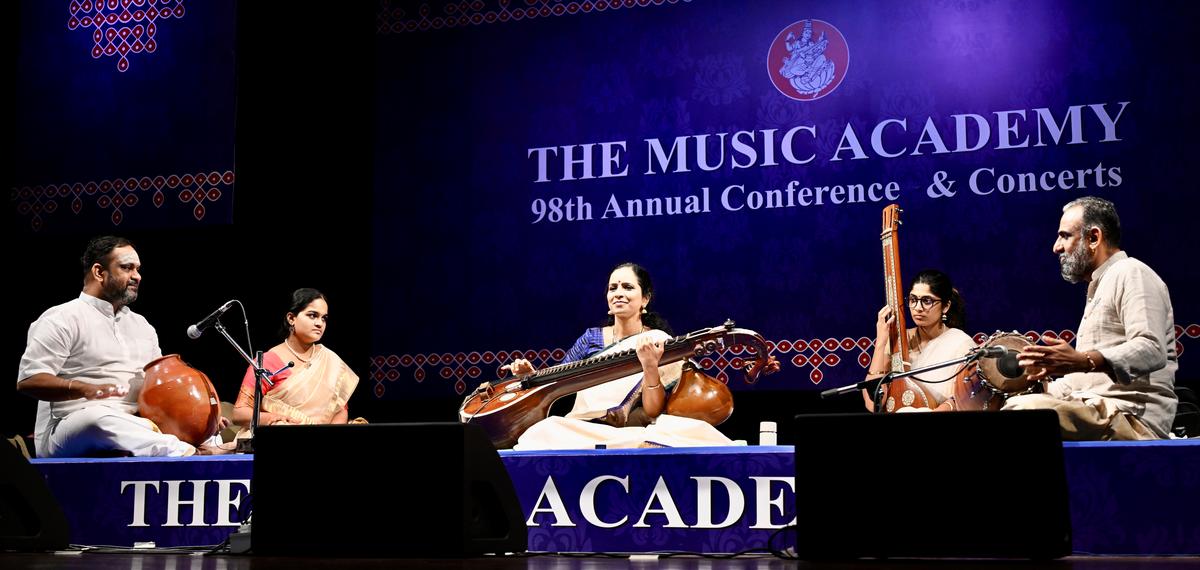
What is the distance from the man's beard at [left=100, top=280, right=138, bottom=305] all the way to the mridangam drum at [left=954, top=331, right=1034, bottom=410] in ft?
11.1

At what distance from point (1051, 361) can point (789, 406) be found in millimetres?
2185

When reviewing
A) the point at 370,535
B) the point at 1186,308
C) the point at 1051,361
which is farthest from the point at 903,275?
the point at 370,535

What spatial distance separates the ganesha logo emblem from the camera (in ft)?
18.5

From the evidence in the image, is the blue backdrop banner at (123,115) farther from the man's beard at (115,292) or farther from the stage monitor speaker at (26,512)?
the stage monitor speaker at (26,512)

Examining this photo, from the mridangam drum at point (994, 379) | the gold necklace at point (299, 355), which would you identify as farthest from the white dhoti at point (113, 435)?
the mridangam drum at point (994, 379)

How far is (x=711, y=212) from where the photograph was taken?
5.71 meters

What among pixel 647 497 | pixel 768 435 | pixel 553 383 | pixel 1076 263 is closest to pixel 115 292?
pixel 553 383

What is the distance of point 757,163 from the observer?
18.6ft

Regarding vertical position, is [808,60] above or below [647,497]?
above

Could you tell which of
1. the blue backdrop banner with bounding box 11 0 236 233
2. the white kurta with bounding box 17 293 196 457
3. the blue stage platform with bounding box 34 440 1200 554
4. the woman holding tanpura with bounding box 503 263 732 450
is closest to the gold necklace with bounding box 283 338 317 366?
the white kurta with bounding box 17 293 196 457

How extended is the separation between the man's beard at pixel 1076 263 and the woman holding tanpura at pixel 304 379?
3113mm

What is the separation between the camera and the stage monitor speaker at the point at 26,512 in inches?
118

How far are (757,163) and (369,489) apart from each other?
11.6 ft

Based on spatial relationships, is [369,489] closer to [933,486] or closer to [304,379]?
[933,486]
